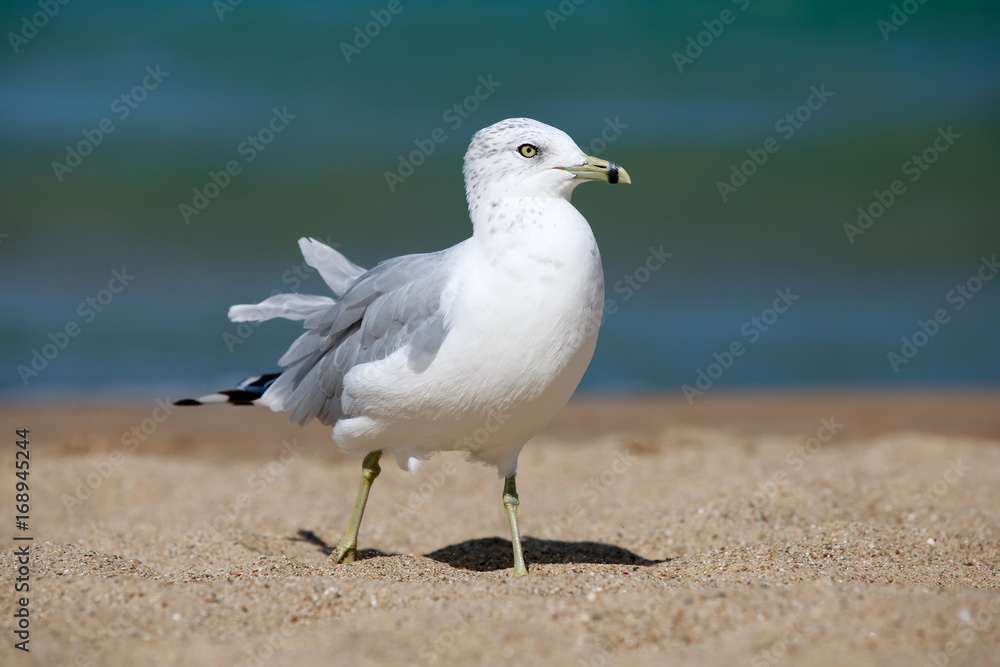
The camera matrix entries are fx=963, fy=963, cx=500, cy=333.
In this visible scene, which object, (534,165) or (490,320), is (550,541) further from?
(534,165)

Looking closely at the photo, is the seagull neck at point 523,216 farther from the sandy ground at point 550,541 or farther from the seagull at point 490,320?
the sandy ground at point 550,541

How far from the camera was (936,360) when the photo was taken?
10336 millimetres

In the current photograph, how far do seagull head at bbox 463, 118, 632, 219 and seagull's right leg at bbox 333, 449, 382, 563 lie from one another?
5.11ft

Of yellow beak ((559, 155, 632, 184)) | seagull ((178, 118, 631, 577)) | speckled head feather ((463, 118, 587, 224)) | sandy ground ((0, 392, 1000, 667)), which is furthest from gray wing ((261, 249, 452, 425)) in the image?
sandy ground ((0, 392, 1000, 667))

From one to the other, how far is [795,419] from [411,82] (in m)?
14.6

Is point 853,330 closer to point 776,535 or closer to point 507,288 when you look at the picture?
point 776,535

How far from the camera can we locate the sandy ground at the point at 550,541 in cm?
311

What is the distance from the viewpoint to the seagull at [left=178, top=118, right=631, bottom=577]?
159 inches

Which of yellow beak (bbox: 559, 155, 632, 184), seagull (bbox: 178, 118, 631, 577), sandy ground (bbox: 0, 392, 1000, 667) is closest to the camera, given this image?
sandy ground (bbox: 0, 392, 1000, 667)

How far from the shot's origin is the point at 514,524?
4.64 metres

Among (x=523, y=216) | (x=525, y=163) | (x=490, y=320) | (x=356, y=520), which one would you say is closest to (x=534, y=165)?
(x=525, y=163)

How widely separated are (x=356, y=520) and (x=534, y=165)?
2075 mm

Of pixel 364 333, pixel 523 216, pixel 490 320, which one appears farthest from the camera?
pixel 364 333

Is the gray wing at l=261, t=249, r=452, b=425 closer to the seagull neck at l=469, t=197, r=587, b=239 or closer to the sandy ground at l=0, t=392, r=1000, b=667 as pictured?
the seagull neck at l=469, t=197, r=587, b=239
